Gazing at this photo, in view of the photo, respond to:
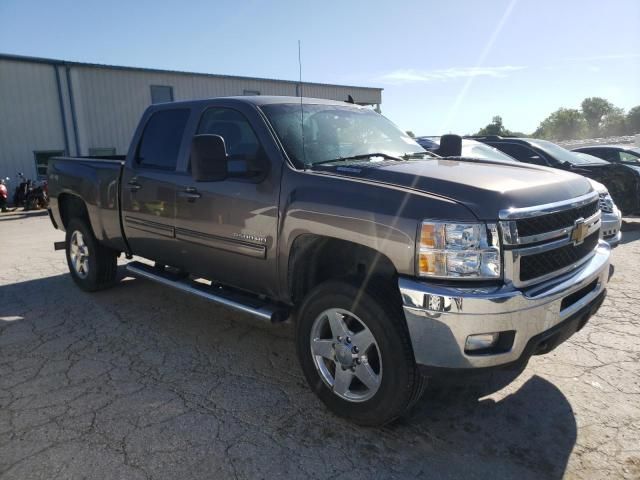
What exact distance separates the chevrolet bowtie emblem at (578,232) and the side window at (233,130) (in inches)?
82.5

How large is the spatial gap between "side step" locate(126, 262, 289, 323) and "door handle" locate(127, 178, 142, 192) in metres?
0.76

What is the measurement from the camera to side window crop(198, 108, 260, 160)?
3.63 metres

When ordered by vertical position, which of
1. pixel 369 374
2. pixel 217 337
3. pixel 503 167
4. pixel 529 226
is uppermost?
pixel 503 167

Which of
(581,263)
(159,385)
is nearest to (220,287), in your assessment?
(159,385)

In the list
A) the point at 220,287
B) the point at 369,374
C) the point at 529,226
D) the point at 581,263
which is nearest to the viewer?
the point at 529,226

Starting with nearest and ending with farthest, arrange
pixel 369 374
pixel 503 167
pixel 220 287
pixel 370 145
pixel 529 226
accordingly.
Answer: pixel 529 226
pixel 369 374
pixel 503 167
pixel 370 145
pixel 220 287

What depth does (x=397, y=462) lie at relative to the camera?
2.62 meters

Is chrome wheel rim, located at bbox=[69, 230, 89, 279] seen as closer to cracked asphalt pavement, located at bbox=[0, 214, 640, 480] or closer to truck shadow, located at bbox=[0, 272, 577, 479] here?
truck shadow, located at bbox=[0, 272, 577, 479]

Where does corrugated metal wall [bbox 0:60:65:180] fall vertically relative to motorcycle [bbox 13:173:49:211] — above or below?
above

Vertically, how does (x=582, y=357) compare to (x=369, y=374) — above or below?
below

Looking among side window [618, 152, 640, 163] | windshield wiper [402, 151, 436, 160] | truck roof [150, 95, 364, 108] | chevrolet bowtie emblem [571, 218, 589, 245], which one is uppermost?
truck roof [150, 95, 364, 108]

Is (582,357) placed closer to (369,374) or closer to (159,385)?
(369,374)

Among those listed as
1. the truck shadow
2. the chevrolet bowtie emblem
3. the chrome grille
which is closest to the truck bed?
the truck shadow

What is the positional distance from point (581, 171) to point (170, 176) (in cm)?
713
